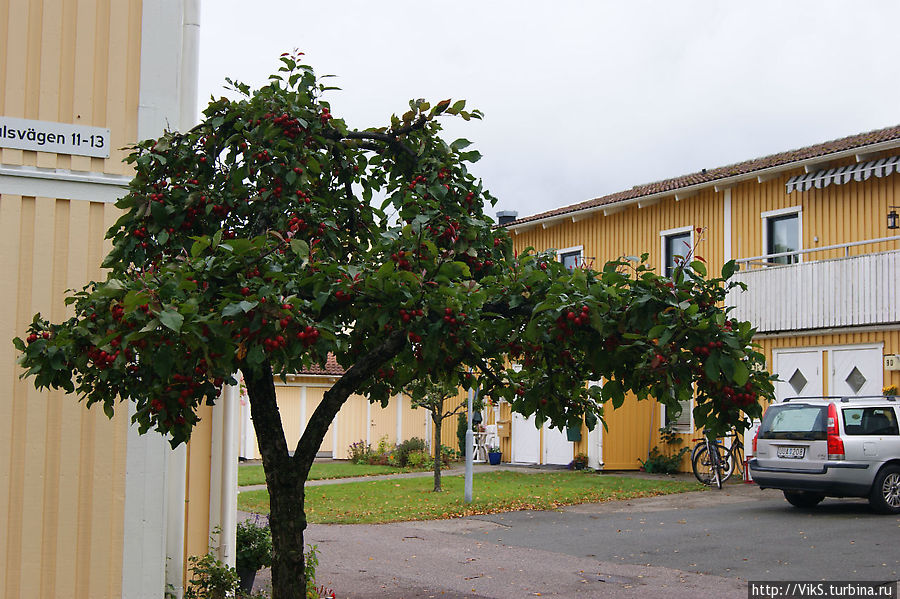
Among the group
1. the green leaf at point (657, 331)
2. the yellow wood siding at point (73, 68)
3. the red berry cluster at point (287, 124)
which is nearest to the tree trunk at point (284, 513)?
the red berry cluster at point (287, 124)

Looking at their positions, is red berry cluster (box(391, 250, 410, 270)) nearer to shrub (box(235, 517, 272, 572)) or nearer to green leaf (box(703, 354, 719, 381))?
green leaf (box(703, 354, 719, 381))

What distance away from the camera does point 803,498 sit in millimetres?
15227

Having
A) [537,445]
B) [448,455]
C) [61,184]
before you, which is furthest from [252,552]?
[448,455]

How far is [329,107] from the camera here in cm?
497

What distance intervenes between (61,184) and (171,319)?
3.46 meters

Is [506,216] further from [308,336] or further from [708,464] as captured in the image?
[308,336]

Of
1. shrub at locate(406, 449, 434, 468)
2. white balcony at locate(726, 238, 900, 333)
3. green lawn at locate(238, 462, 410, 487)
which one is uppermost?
white balcony at locate(726, 238, 900, 333)

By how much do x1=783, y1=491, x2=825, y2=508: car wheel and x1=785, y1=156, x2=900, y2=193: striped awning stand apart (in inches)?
259

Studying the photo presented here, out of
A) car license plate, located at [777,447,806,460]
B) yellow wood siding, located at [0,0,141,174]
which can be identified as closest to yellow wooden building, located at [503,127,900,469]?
car license plate, located at [777,447,806,460]

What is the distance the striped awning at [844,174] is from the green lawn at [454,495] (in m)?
6.58

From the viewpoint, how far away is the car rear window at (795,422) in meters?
14.2

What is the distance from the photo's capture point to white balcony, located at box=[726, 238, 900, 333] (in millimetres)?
17672

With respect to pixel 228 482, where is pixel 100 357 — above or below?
above

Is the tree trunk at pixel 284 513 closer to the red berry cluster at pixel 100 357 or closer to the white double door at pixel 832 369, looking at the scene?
the red berry cluster at pixel 100 357
